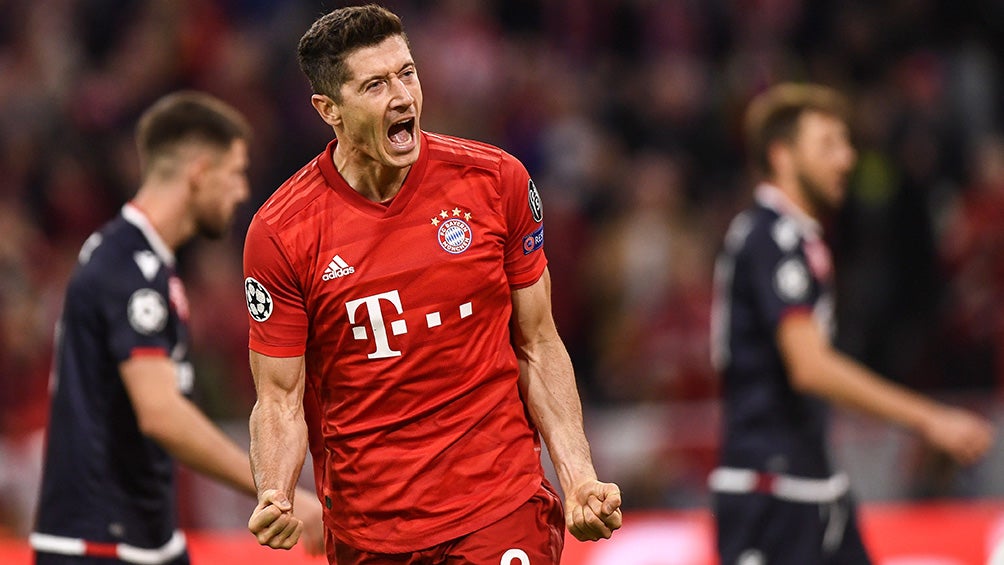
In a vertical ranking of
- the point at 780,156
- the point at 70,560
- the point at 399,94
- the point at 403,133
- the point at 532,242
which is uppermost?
the point at 399,94

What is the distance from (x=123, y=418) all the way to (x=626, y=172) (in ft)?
21.4

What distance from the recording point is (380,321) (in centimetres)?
423

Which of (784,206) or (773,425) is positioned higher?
(784,206)

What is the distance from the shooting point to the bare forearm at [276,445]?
411 centimetres

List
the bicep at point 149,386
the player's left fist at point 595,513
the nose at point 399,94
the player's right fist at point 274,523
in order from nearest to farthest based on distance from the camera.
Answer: the player's right fist at point 274,523 < the player's left fist at point 595,513 < the nose at point 399,94 < the bicep at point 149,386

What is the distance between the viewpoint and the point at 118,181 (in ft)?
38.2

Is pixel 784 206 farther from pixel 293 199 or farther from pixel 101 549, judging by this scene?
pixel 101 549

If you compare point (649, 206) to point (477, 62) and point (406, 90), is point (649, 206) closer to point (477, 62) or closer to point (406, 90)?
point (477, 62)

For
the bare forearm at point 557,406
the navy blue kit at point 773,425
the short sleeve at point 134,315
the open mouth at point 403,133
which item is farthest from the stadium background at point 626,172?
the open mouth at point 403,133

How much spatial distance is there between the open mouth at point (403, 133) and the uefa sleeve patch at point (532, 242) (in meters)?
0.48

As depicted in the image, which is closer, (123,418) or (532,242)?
(532,242)

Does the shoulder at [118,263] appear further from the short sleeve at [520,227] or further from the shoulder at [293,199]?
the short sleeve at [520,227]

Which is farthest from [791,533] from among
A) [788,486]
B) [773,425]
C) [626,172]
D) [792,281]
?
[626,172]

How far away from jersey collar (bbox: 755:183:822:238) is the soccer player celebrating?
2345 mm
